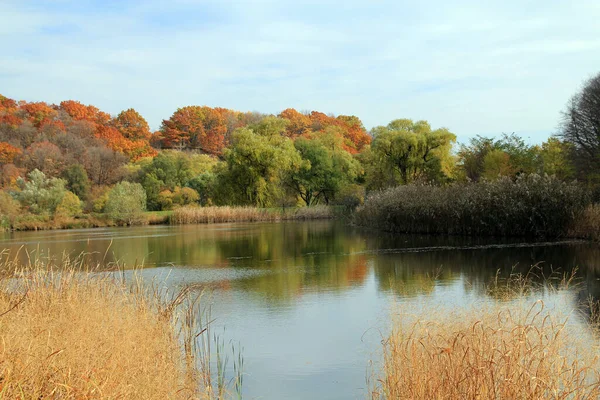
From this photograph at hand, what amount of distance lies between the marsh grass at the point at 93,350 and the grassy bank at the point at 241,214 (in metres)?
34.0

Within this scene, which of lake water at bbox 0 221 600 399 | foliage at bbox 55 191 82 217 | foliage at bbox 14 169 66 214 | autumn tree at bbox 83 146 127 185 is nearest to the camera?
lake water at bbox 0 221 600 399

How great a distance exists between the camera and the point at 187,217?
42469 millimetres

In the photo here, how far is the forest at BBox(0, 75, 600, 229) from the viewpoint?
37.6 metres

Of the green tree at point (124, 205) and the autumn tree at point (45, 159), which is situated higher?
the autumn tree at point (45, 159)

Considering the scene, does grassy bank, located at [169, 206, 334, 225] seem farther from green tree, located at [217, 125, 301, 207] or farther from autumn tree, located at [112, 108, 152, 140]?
autumn tree, located at [112, 108, 152, 140]

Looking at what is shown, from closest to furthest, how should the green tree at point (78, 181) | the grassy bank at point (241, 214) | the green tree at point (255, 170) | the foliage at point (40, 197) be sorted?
the foliage at point (40, 197) → the grassy bank at point (241, 214) → the green tree at point (255, 170) → the green tree at point (78, 181)

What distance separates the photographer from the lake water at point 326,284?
763 centimetres

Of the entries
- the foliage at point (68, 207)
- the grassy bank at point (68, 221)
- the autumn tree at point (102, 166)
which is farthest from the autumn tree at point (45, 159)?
the grassy bank at point (68, 221)

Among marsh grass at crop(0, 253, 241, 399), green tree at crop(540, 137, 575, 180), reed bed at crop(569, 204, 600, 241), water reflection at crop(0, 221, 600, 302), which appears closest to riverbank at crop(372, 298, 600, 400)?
marsh grass at crop(0, 253, 241, 399)

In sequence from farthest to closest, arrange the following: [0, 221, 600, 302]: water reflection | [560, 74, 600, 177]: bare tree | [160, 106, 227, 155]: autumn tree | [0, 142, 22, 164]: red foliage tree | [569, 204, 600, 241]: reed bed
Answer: [160, 106, 227, 155]: autumn tree
[0, 142, 22, 164]: red foliage tree
[560, 74, 600, 177]: bare tree
[569, 204, 600, 241]: reed bed
[0, 221, 600, 302]: water reflection

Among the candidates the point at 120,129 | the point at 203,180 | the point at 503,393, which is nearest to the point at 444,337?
the point at 503,393

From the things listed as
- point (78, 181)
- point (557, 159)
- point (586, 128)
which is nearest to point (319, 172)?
point (557, 159)

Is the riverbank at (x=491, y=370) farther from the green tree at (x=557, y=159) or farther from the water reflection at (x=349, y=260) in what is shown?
the green tree at (x=557, y=159)

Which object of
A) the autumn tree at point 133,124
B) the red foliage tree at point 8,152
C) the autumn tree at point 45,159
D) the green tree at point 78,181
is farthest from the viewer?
the autumn tree at point 133,124
